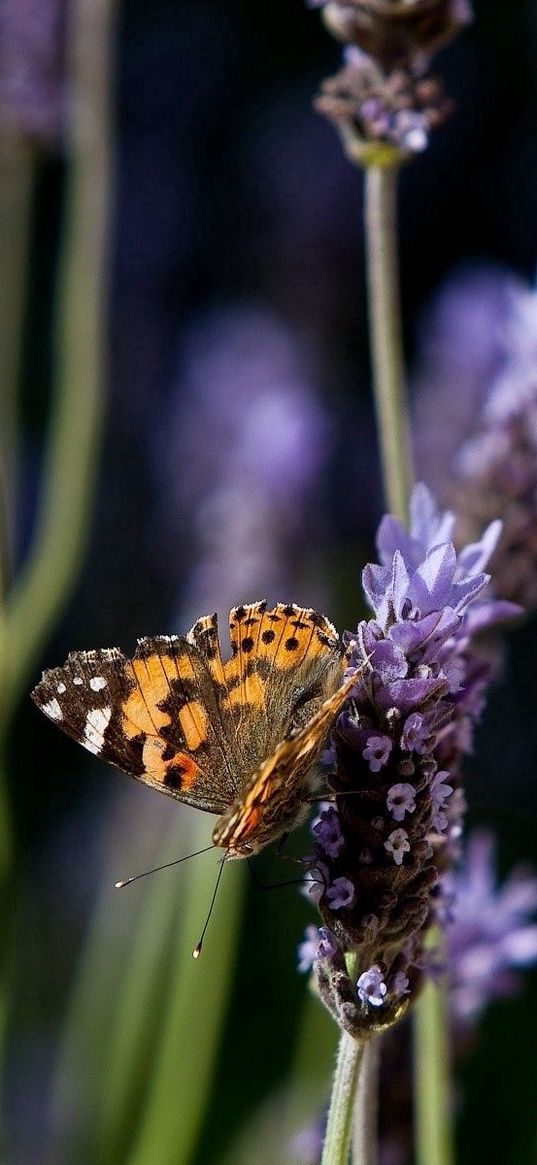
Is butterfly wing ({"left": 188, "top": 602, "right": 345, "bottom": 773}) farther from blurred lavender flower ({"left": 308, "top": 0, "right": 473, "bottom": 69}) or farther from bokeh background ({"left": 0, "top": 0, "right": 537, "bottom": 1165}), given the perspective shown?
blurred lavender flower ({"left": 308, "top": 0, "right": 473, "bottom": 69})

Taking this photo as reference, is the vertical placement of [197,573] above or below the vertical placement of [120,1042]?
above

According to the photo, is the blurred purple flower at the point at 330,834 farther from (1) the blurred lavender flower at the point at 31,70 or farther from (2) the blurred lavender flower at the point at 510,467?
(1) the blurred lavender flower at the point at 31,70

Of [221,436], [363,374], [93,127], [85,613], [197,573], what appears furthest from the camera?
[363,374]

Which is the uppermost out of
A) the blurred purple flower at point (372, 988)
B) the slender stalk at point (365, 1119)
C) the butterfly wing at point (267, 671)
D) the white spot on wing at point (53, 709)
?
the white spot on wing at point (53, 709)

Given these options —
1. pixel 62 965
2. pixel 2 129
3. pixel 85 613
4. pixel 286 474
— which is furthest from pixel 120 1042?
pixel 85 613

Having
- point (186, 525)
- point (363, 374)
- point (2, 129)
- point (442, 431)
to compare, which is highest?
point (363, 374)

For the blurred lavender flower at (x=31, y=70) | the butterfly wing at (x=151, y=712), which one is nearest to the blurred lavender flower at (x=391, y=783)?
the butterfly wing at (x=151, y=712)

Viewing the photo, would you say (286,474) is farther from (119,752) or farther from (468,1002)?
(119,752)

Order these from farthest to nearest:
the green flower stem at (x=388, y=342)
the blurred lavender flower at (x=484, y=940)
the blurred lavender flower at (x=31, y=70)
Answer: the blurred lavender flower at (x=31, y=70)
the blurred lavender flower at (x=484, y=940)
the green flower stem at (x=388, y=342)
